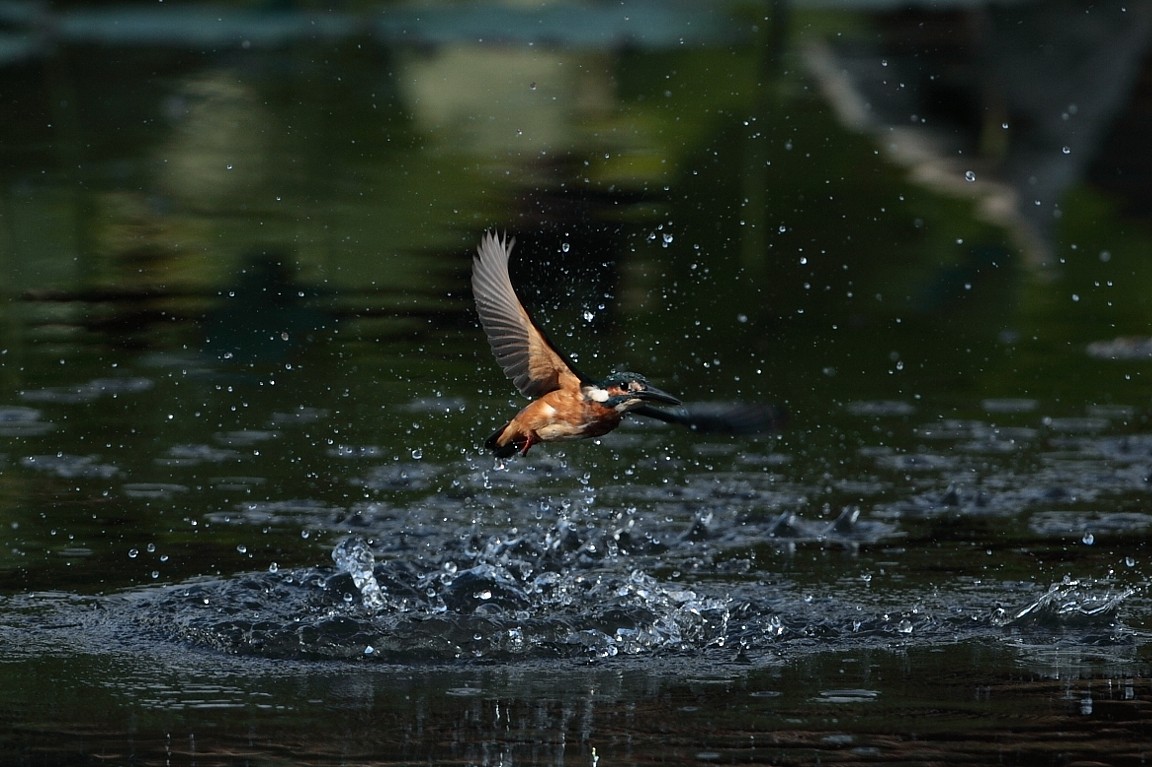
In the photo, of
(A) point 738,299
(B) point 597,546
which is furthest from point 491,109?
(B) point 597,546

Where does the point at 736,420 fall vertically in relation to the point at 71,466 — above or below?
below

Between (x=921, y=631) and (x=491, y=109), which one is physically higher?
(x=491, y=109)

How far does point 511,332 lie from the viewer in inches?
180

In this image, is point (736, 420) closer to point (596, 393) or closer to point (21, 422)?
point (596, 393)

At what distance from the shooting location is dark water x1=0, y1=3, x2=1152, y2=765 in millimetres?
4020

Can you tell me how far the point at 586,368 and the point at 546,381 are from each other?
2.24 meters

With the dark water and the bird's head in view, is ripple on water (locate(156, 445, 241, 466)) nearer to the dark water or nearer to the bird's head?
the dark water

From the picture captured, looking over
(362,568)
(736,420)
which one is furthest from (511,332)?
(362,568)

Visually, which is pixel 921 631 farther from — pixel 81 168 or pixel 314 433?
pixel 81 168

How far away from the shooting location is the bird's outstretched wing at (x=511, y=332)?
4.49 metres

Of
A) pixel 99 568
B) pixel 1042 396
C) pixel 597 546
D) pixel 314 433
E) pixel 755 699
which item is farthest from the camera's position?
pixel 1042 396

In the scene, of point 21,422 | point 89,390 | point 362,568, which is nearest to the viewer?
point 362,568

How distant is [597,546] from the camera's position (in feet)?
17.3

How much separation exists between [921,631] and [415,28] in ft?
25.4
